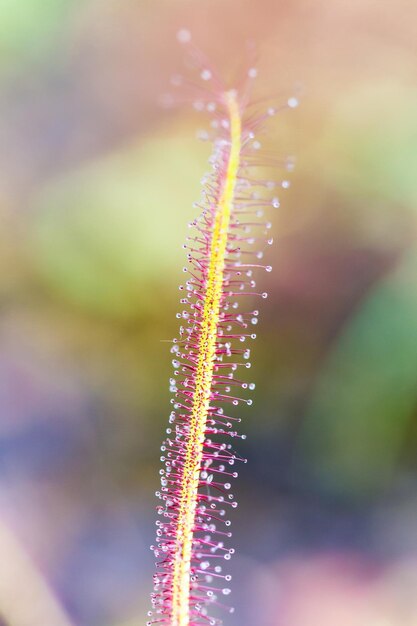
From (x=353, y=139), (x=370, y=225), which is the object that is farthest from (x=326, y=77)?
(x=370, y=225)

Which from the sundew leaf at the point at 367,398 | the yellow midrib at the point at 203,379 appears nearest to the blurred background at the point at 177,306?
the sundew leaf at the point at 367,398

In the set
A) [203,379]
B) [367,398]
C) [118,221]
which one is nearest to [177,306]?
[118,221]

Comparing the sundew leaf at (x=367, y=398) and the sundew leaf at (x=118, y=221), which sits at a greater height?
the sundew leaf at (x=118, y=221)

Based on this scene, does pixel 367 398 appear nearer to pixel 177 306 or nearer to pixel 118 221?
pixel 177 306

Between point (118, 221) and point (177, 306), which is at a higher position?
point (118, 221)

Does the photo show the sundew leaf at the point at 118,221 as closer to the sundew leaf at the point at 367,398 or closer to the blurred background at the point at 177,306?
the blurred background at the point at 177,306

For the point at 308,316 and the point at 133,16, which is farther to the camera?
the point at 308,316

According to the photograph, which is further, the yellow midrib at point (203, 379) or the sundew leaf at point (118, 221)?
the sundew leaf at point (118, 221)

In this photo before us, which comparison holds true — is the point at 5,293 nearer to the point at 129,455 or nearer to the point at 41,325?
the point at 41,325
